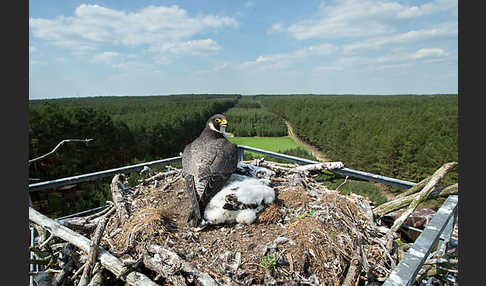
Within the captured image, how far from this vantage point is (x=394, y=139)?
14.4 metres

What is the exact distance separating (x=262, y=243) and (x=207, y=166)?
106 cm

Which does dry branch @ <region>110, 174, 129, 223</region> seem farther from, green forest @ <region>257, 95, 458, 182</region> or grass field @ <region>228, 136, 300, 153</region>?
grass field @ <region>228, 136, 300, 153</region>

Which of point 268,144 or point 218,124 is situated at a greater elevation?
point 218,124

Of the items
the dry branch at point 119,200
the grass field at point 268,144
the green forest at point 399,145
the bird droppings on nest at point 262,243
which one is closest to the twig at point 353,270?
the bird droppings on nest at point 262,243

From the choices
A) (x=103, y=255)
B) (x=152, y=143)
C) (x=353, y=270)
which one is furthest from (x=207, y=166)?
(x=152, y=143)

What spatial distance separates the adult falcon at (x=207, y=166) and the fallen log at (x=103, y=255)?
2.87 feet

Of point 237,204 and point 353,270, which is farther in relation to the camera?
point 237,204

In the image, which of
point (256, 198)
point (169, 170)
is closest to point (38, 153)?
point (169, 170)

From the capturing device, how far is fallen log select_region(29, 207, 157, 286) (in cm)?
167

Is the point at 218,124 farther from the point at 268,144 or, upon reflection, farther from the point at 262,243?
the point at 268,144

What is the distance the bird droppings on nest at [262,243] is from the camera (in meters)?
1.96

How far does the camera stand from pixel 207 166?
290 cm

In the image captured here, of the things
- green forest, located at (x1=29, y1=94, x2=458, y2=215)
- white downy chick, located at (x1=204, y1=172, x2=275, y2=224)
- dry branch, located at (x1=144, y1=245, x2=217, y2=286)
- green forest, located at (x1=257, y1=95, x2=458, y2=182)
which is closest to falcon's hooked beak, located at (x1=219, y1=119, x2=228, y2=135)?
white downy chick, located at (x1=204, y1=172, x2=275, y2=224)

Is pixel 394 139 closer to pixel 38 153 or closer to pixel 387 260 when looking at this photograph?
pixel 387 260
